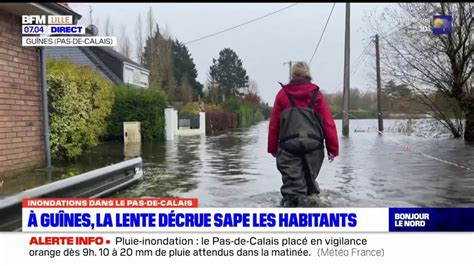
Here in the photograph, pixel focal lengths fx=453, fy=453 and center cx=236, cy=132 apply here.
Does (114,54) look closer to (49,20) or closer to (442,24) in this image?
(49,20)

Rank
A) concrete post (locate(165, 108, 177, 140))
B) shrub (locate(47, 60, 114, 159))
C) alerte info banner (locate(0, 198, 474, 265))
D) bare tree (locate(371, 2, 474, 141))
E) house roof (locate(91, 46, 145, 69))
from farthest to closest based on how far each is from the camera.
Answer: concrete post (locate(165, 108, 177, 140)), shrub (locate(47, 60, 114, 159)), house roof (locate(91, 46, 145, 69)), bare tree (locate(371, 2, 474, 141)), alerte info banner (locate(0, 198, 474, 265))

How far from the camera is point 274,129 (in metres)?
3.53

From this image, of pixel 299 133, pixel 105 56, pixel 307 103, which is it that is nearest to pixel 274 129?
pixel 299 133

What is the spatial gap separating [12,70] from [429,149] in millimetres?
4883

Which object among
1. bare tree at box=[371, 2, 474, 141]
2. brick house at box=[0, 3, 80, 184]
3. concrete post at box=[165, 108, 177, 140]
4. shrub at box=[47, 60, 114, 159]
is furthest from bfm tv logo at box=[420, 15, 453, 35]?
concrete post at box=[165, 108, 177, 140]

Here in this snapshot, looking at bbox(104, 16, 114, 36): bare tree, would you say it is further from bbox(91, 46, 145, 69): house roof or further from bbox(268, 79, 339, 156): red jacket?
bbox(268, 79, 339, 156): red jacket

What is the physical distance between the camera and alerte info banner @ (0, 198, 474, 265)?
8.66ft

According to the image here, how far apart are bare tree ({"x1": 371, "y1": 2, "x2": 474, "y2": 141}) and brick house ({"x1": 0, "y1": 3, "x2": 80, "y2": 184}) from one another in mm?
2867

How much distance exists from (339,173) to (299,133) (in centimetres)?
136
